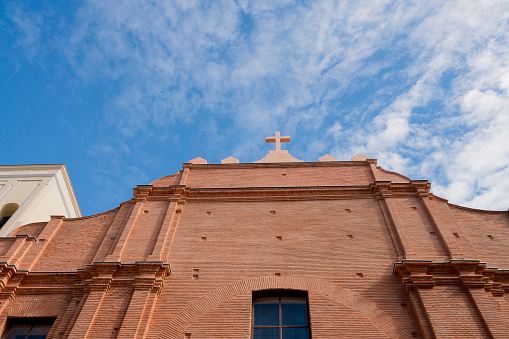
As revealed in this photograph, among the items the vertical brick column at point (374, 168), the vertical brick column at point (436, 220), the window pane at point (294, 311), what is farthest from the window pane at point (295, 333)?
the vertical brick column at point (374, 168)

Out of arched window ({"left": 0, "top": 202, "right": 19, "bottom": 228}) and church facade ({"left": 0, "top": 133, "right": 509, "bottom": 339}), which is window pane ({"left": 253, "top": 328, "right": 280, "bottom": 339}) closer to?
church facade ({"left": 0, "top": 133, "right": 509, "bottom": 339})

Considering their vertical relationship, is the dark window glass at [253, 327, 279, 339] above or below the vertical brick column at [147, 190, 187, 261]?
below

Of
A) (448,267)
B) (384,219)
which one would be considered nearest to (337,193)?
(384,219)

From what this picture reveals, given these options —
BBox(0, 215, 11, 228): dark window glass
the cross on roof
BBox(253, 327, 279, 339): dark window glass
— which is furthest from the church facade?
the cross on roof

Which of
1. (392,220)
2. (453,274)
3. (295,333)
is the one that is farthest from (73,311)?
(453,274)

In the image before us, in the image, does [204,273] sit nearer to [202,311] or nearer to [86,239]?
[202,311]

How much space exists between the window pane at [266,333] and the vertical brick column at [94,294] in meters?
4.09

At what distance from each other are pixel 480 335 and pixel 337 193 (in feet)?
21.7

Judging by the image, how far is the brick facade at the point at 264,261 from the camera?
10.8 m

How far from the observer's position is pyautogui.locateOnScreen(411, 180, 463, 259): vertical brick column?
40.7 ft

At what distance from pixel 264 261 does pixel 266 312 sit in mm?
1658

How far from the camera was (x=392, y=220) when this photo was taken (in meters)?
13.9

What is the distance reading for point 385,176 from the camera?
54.5 ft

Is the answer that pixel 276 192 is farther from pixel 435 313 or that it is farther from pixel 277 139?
pixel 435 313
